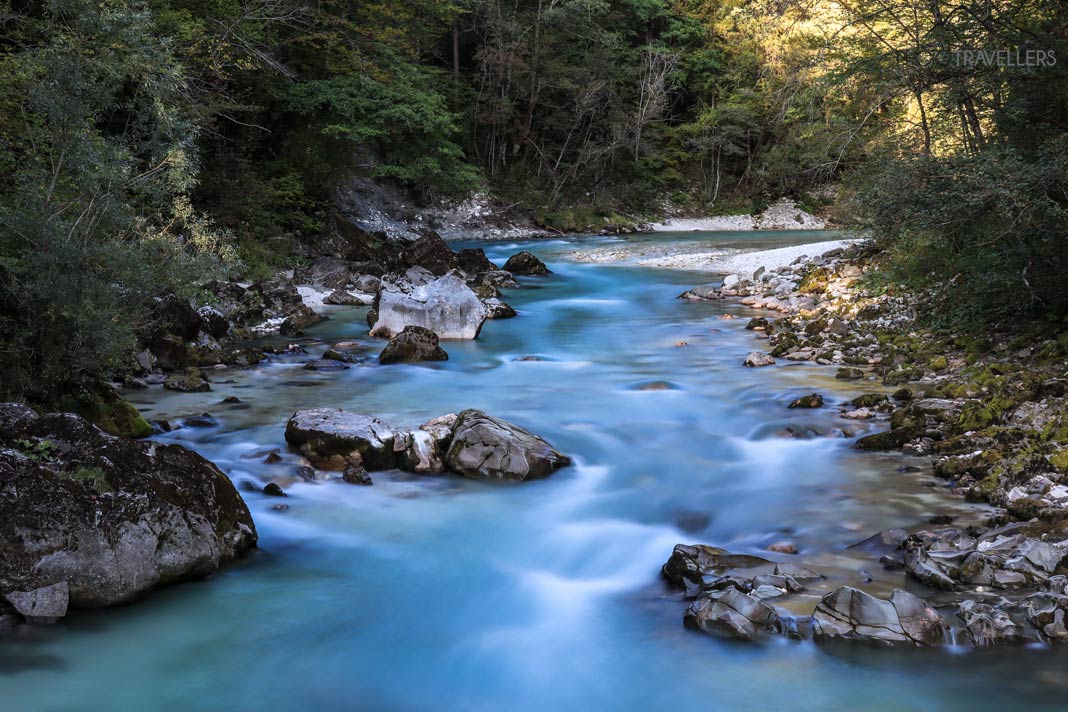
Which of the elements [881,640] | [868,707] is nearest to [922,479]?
[881,640]

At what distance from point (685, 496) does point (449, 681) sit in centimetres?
367

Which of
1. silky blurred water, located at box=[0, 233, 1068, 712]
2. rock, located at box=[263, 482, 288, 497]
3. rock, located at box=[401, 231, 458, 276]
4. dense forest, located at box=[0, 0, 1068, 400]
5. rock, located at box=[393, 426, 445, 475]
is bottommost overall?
silky blurred water, located at box=[0, 233, 1068, 712]

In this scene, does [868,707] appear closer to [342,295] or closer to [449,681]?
[449,681]

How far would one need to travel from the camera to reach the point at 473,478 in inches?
327

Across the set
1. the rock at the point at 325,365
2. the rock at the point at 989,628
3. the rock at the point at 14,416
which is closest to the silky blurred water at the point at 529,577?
the rock at the point at 989,628

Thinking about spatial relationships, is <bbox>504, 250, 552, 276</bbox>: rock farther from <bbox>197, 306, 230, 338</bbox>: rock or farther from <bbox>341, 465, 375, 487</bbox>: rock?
<bbox>341, 465, 375, 487</bbox>: rock

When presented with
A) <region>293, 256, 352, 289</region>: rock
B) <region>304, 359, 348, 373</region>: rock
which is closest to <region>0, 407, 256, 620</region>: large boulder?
<region>304, 359, 348, 373</region>: rock

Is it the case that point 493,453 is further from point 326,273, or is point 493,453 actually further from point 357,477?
point 326,273

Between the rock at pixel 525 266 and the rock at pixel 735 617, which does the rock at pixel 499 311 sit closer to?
the rock at pixel 525 266

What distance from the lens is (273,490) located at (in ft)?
25.6

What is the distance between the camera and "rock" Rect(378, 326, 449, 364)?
13.4 meters

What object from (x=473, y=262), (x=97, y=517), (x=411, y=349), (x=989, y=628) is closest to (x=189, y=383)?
(x=411, y=349)

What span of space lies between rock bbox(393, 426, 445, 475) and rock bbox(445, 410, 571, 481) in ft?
0.41

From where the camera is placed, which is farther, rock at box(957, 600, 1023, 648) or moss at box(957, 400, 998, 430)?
moss at box(957, 400, 998, 430)
